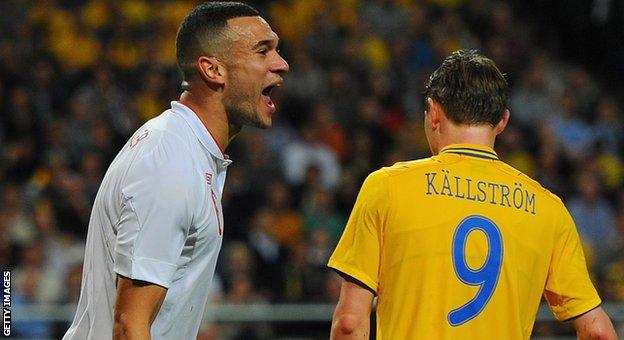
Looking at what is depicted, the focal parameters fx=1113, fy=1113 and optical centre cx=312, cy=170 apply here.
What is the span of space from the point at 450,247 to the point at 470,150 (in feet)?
1.12

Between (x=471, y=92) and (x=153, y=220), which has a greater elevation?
(x=471, y=92)

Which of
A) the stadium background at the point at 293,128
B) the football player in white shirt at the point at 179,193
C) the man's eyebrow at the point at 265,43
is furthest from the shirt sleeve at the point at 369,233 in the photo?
the stadium background at the point at 293,128

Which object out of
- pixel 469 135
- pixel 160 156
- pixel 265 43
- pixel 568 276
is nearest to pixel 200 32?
pixel 265 43

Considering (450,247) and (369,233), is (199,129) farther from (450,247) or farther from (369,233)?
(450,247)

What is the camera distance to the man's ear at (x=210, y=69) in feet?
11.7

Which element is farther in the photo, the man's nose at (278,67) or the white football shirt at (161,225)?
the man's nose at (278,67)

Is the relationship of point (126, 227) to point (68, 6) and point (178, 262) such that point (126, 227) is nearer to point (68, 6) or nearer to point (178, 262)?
point (178, 262)

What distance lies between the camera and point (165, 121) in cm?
344

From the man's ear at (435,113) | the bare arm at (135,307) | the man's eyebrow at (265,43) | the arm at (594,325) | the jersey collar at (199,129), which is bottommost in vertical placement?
the bare arm at (135,307)

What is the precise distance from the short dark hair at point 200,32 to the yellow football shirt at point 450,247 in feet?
2.25

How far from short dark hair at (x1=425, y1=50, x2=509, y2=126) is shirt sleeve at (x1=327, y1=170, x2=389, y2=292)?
0.34 m

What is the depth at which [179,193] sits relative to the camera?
125 inches

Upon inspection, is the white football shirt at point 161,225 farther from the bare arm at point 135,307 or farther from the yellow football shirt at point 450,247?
the yellow football shirt at point 450,247

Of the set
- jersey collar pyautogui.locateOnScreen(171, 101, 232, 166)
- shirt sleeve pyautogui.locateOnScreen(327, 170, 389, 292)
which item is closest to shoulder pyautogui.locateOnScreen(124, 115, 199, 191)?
jersey collar pyautogui.locateOnScreen(171, 101, 232, 166)
